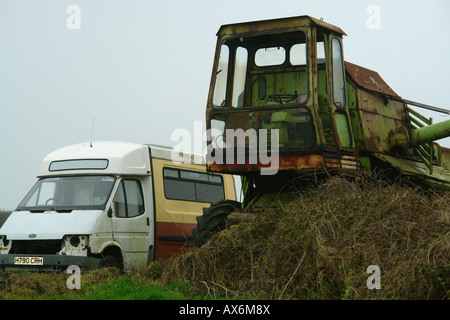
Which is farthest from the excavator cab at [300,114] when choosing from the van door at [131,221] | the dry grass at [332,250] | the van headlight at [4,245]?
the van headlight at [4,245]

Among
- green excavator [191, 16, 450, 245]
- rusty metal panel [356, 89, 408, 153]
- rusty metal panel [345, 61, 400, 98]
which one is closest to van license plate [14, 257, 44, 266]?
green excavator [191, 16, 450, 245]

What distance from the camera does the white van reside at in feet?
37.7

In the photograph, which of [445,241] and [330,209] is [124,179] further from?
[445,241]

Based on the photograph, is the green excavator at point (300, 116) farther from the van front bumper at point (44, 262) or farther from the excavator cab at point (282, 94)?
the van front bumper at point (44, 262)

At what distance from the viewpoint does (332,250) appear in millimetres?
7762

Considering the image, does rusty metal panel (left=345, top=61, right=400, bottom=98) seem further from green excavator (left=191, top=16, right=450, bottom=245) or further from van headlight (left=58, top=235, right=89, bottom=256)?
van headlight (left=58, top=235, right=89, bottom=256)

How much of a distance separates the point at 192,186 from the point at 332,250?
7.75m

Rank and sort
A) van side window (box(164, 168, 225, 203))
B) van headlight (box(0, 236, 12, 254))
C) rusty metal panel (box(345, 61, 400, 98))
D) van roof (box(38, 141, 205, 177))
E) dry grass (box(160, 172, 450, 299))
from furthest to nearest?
van side window (box(164, 168, 225, 203))
van roof (box(38, 141, 205, 177))
van headlight (box(0, 236, 12, 254))
rusty metal panel (box(345, 61, 400, 98))
dry grass (box(160, 172, 450, 299))

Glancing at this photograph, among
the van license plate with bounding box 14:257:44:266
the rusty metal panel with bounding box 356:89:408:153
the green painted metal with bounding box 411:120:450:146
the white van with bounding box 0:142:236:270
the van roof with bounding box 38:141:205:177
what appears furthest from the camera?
the van roof with bounding box 38:141:205:177

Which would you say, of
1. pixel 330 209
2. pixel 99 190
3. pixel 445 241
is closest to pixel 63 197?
pixel 99 190

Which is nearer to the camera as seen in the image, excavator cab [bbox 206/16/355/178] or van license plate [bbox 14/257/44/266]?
excavator cab [bbox 206/16/355/178]

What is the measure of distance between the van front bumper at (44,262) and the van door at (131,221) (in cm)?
117

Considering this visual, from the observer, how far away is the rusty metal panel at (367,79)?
1094 centimetres

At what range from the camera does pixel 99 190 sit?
41.0 ft
